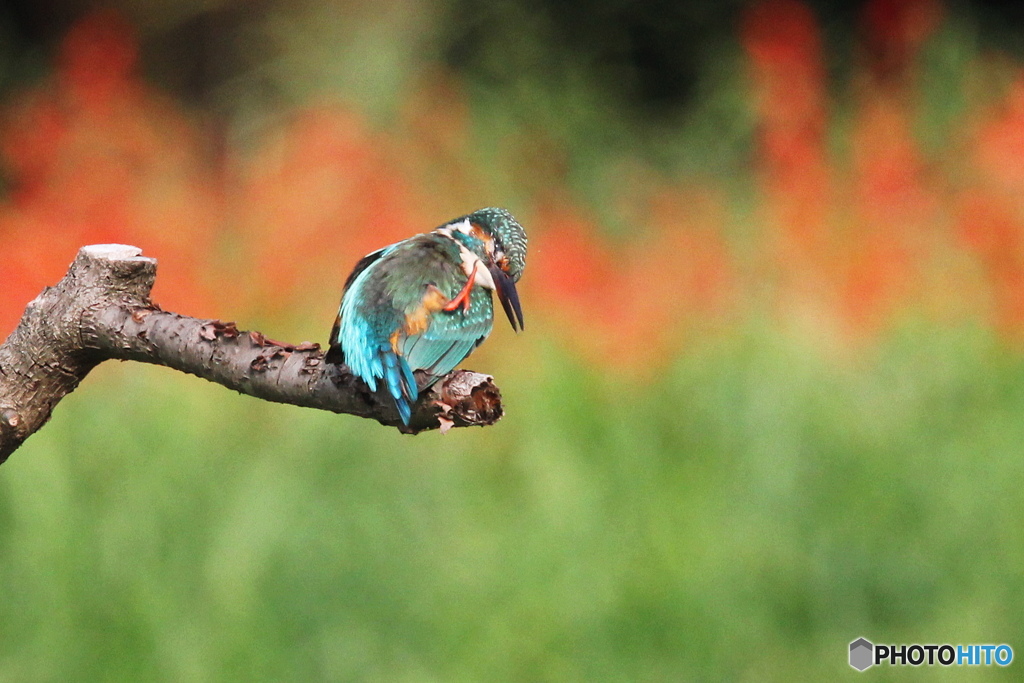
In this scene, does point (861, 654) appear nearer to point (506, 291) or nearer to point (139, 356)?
point (506, 291)

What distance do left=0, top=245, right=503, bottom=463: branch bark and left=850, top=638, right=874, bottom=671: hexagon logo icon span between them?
0.92 meters

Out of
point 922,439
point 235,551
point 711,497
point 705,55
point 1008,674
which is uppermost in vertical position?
point 705,55

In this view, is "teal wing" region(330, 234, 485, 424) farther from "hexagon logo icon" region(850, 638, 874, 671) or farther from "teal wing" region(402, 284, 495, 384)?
"hexagon logo icon" region(850, 638, 874, 671)

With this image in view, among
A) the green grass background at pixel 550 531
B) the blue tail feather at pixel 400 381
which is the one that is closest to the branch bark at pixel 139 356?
the blue tail feather at pixel 400 381

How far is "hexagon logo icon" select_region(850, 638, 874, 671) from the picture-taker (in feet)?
4.86

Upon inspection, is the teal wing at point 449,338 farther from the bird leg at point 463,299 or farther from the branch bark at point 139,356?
the branch bark at point 139,356

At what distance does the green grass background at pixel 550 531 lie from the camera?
59.2 inches

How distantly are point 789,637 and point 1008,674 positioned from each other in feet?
0.94

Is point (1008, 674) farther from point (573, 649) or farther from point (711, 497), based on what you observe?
point (573, 649)

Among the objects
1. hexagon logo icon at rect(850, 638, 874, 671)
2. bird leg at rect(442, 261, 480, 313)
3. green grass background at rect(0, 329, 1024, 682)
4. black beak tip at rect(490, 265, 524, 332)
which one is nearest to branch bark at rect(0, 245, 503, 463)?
bird leg at rect(442, 261, 480, 313)

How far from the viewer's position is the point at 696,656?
149 centimetres

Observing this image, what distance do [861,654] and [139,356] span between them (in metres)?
1.11

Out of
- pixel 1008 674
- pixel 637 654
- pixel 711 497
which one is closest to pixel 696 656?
pixel 637 654

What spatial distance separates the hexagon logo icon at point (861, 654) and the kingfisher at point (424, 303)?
2.33ft
